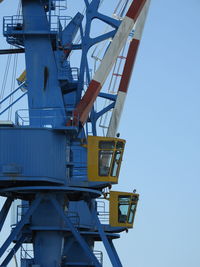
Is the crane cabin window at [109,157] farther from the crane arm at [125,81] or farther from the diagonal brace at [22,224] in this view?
the crane arm at [125,81]

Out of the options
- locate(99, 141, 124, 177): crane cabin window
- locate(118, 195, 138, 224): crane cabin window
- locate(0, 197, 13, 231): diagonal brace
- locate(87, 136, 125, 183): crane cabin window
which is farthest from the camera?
locate(118, 195, 138, 224): crane cabin window

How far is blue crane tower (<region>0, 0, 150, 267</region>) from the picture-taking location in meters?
72.4

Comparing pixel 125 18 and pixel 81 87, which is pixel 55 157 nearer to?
pixel 81 87

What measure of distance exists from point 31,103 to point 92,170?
19.6 feet

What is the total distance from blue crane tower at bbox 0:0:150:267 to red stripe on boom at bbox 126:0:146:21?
0.07m

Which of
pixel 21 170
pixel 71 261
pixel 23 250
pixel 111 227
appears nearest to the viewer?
pixel 21 170

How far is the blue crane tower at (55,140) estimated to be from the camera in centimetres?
7244

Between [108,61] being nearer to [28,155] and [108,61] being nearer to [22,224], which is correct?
[28,155]

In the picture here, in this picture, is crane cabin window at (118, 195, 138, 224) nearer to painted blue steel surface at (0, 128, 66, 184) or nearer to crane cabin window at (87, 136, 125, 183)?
crane cabin window at (87, 136, 125, 183)

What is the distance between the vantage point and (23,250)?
3339 inches

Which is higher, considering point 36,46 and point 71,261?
point 36,46

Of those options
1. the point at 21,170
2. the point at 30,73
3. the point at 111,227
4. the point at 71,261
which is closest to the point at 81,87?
the point at 30,73

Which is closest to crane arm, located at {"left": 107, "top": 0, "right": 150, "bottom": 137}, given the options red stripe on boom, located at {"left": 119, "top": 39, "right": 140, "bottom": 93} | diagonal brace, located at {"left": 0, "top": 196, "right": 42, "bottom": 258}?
red stripe on boom, located at {"left": 119, "top": 39, "right": 140, "bottom": 93}

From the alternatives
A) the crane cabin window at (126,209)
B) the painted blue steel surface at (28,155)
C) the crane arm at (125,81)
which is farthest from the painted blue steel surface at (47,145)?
the crane cabin window at (126,209)
